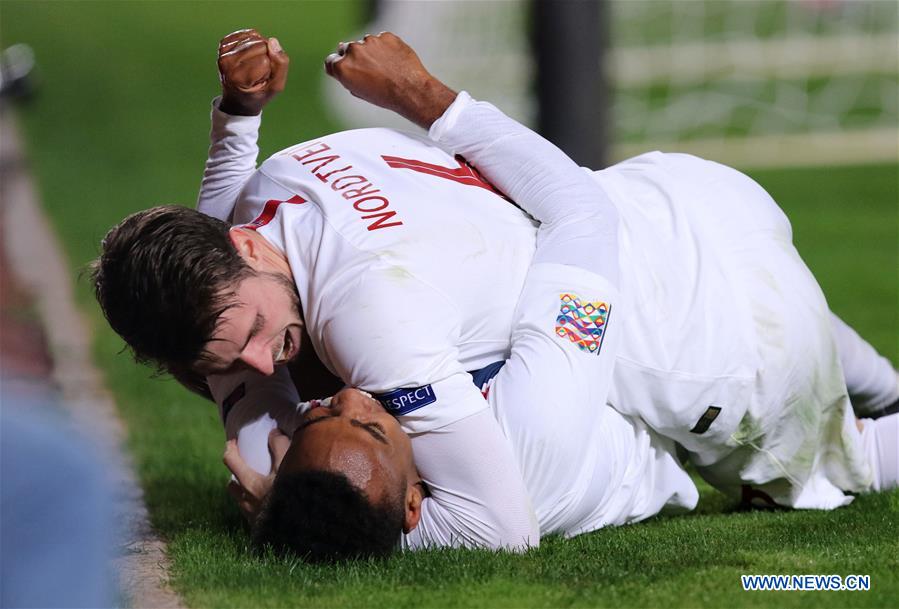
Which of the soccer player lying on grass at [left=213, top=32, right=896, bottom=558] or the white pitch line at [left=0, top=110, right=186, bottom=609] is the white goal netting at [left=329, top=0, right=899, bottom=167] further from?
the soccer player lying on grass at [left=213, top=32, right=896, bottom=558]

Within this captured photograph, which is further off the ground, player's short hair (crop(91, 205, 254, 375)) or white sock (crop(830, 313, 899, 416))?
player's short hair (crop(91, 205, 254, 375))

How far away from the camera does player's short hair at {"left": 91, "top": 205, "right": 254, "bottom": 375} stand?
12.1ft

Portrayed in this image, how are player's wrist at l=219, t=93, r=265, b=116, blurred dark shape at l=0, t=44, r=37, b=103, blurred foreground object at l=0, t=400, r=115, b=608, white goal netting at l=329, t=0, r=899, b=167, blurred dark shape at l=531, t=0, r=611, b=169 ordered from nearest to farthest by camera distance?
blurred foreground object at l=0, t=400, r=115, b=608, player's wrist at l=219, t=93, r=265, b=116, blurred dark shape at l=531, t=0, r=611, b=169, blurred dark shape at l=0, t=44, r=37, b=103, white goal netting at l=329, t=0, r=899, b=167

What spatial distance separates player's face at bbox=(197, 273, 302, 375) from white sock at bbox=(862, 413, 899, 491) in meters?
2.13

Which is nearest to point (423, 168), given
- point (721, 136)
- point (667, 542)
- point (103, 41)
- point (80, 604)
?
point (667, 542)

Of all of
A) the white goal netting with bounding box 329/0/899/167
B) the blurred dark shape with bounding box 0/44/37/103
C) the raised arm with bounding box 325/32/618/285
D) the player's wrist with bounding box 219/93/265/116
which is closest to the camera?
the raised arm with bounding box 325/32/618/285

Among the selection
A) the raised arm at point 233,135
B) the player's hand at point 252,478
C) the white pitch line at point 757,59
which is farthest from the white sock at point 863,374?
the white pitch line at point 757,59

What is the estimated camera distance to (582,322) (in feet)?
12.9

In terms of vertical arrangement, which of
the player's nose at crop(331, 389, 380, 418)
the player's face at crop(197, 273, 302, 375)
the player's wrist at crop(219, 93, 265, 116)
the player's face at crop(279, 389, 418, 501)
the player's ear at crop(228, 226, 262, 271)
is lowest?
the player's face at crop(279, 389, 418, 501)

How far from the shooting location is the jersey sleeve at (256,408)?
421 centimetres

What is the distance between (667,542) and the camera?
406cm

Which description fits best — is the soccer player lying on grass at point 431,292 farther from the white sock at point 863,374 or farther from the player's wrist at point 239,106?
the white sock at point 863,374

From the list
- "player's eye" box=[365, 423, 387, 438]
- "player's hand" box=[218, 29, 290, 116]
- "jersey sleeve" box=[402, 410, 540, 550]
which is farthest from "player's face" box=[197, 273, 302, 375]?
"player's hand" box=[218, 29, 290, 116]

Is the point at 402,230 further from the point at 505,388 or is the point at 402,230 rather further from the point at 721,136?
the point at 721,136
